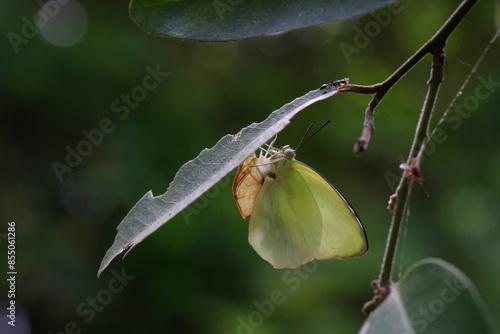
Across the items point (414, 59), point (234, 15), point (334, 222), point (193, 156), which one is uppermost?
point (234, 15)

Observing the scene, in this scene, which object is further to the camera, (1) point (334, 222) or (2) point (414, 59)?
(1) point (334, 222)

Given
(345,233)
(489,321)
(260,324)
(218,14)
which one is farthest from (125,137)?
(489,321)

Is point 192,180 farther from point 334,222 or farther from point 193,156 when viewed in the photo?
point 193,156

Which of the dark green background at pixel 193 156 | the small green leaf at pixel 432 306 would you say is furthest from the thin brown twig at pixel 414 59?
the dark green background at pixel 193 156

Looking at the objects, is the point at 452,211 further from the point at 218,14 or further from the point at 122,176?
the point at 218,14

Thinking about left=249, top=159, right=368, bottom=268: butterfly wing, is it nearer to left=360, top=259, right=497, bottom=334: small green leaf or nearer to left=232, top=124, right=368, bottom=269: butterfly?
left=232, top=124, right=368, bottom=269: butterfly

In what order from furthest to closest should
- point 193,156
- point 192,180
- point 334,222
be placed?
point 193,156 < point 334,222 < point 192,180

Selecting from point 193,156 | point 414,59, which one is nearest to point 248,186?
point 414,59

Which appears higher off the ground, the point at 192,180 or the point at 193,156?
the point at 192,180
